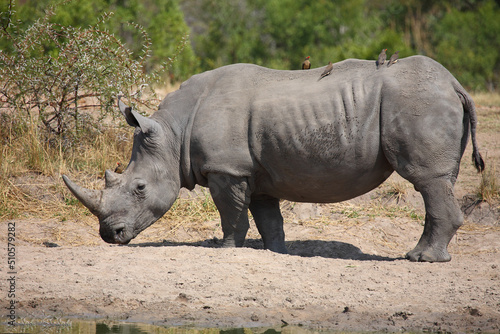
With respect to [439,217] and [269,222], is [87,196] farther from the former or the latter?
[439,217]

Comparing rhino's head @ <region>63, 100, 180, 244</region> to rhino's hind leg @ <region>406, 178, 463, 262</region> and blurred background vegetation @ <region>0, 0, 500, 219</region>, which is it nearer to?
blurred background vegetation @ <region>0, 0, 500, 219</region>

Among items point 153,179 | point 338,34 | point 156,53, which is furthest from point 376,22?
point 153,179

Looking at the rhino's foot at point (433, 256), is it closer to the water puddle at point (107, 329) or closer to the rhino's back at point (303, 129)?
the rhino's back at point (303, 129)

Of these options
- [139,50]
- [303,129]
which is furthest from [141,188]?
[139,50]

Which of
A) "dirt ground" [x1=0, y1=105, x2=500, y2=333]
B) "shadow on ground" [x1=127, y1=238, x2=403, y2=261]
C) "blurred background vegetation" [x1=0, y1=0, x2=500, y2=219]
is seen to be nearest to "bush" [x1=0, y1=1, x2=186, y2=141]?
"blurred background vegetation" [x1=0, y1=0, x2=500, y2=219]

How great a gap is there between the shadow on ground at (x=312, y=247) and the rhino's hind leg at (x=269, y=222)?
1.32 ft

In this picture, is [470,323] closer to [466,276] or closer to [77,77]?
[466,276]

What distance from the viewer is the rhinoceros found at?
5617 millimetres

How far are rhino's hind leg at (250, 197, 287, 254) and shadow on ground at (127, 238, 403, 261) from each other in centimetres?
40

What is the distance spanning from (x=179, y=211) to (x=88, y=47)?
2.53 metres

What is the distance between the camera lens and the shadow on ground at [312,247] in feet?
22.9

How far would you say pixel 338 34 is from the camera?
20.0 meters

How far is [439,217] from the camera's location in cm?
570

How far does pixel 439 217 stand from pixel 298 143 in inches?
51.8
